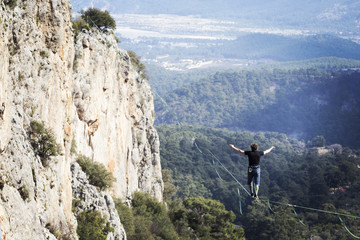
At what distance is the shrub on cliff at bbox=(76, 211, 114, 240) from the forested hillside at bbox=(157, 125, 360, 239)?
31262 mm

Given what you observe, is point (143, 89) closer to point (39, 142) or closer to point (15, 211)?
point (39, 142)

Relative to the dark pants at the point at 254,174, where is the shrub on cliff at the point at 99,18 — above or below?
above

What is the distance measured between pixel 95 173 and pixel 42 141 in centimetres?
1020

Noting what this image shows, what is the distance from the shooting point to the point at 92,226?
68.6 ft

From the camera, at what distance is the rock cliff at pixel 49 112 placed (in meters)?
13.7

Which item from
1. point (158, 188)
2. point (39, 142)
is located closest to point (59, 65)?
point (39, 142)

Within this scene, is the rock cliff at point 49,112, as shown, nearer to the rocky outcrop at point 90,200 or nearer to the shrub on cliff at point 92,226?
the rocky outcrop at point 90,200

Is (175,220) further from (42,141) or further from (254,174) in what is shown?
(42,141)

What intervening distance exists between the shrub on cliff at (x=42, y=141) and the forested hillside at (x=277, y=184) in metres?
37.1

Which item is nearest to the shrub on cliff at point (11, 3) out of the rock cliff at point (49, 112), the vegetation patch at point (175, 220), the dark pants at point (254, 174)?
the rock cliff at point (49, 112)

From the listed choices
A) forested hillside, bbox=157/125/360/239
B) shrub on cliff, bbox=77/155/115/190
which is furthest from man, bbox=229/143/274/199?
forested hillside, bbox=157/125/360/239

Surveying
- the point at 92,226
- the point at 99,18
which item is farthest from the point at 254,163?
the point at 99,18

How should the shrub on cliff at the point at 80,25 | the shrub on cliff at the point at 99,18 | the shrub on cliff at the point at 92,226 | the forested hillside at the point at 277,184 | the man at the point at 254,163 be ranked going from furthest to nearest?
the forested hillside at the point at 277,184, the shrub on cliff at the point at 99,18, the shrub on cliff at the point at 80,25, the shrub on cliff at the point at 92,226, the man at the point at 254,163

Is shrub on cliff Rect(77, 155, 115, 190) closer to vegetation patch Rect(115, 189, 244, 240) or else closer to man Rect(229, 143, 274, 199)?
vegetation patch Rect(115, 189, 244, 240)
